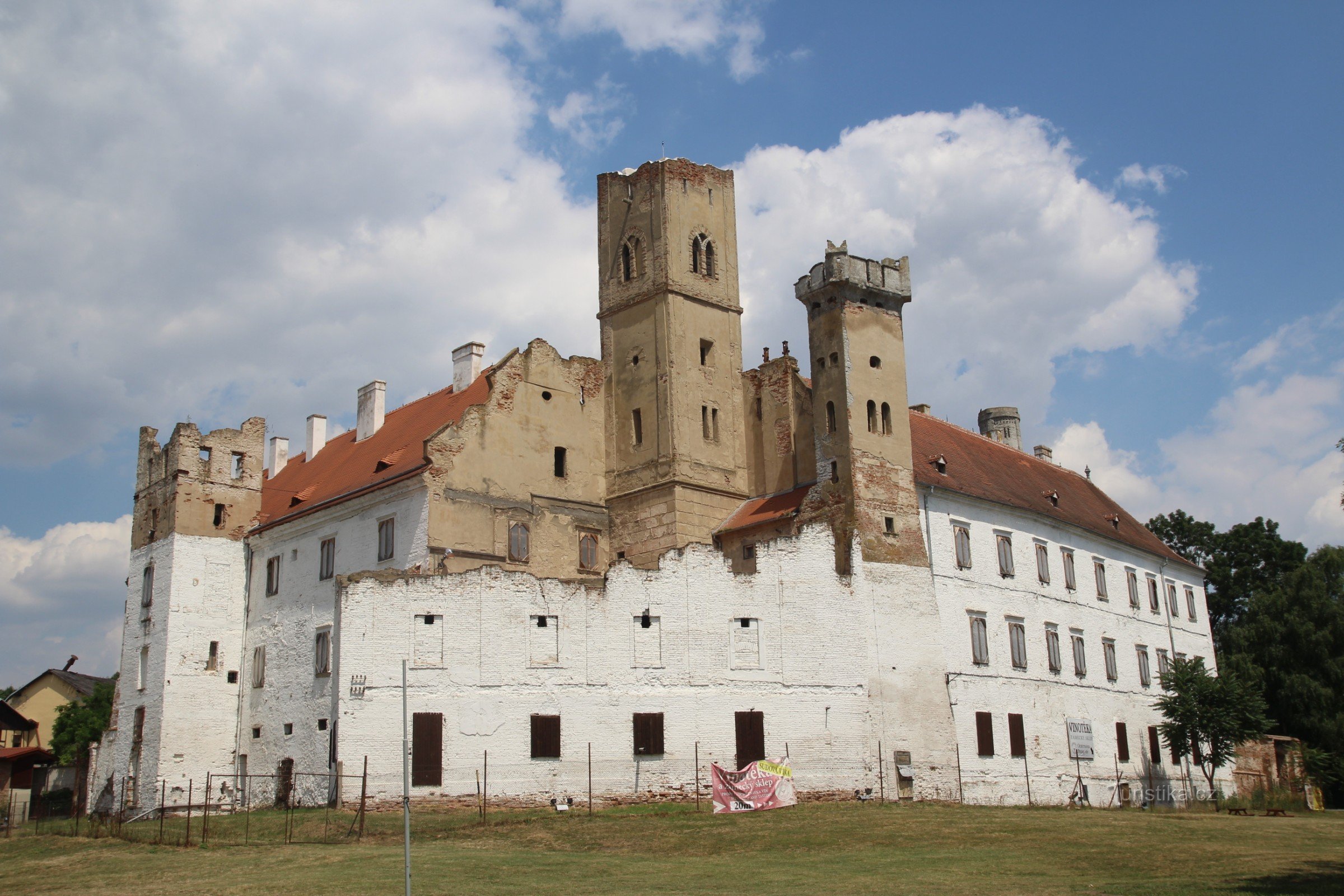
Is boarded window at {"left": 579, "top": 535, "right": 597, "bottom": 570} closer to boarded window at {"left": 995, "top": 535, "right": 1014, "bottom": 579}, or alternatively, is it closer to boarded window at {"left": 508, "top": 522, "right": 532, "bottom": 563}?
boarded window at {"left": 508, "top": 522, "right": 532, "bottom": 563}

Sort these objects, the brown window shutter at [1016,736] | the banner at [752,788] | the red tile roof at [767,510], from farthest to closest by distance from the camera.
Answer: the red tile roof at [767,510], the brown window shutter at [1016,736], the banner at [752,788]

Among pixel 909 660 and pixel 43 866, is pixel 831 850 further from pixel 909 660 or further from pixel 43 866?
pixel 43 866

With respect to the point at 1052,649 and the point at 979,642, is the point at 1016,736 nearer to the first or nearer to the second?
the point at 979,642

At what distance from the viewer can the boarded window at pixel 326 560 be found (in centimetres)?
4744

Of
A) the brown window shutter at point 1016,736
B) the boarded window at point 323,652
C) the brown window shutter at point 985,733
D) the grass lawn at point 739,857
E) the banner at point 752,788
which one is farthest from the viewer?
the brown window shutter at point 1016,736

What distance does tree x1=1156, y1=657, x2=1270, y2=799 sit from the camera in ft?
165

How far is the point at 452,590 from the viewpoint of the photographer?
1575 inches

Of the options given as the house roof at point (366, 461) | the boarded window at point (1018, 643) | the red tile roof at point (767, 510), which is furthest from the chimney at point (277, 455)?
the boarded window at point (1018, 643)

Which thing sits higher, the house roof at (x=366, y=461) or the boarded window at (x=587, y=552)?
the house roof at (x=366, y=461)

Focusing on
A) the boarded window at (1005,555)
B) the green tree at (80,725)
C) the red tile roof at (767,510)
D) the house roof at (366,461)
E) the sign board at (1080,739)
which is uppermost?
the house roof at (366,461)

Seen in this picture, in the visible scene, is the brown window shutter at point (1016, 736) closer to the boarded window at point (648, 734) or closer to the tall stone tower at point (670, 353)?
the tall stone tower at point (670, 353)

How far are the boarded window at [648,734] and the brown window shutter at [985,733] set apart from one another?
11.3m

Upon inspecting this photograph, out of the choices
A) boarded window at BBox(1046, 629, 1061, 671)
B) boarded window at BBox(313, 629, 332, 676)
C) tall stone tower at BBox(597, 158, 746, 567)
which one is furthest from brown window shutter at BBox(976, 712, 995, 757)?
boarded window at BBox(313, 629, 332, 676)

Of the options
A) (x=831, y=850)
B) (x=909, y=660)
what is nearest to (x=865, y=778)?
(x=909, y=660)
